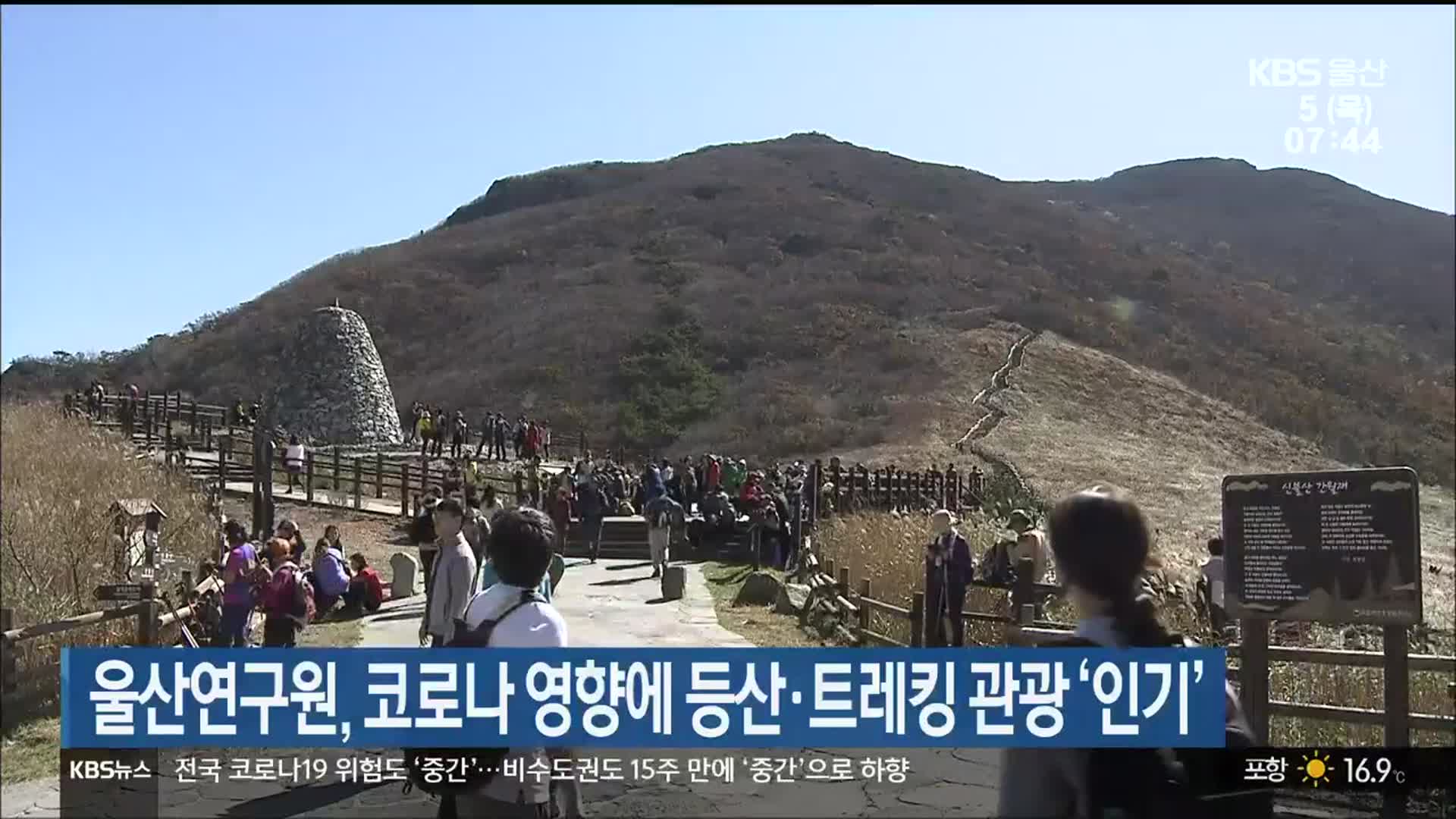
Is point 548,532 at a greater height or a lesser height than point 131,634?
greater

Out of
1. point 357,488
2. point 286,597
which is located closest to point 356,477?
point 357,488

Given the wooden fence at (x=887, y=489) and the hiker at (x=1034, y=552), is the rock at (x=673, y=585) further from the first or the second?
the wooden fence at (x=887, y=489)

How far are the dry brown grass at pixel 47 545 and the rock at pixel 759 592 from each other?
5.41 metres

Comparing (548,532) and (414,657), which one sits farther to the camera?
(414,657)

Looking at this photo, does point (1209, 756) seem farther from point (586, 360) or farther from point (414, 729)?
point (586, 360)

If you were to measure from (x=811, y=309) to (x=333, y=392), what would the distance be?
18.7 m

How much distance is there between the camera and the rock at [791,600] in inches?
459

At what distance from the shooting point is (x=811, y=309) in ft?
117

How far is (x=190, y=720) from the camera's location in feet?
16.8

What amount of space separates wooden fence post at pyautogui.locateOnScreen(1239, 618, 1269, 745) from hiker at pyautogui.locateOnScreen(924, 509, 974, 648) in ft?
8.35

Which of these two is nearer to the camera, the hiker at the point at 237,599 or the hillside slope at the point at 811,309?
the hiker at the point at 237,599

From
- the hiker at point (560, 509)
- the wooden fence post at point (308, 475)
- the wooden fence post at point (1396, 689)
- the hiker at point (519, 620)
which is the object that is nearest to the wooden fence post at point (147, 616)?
the hiker at point (519, 620)

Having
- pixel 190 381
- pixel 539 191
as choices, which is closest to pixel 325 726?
pixel 190 381

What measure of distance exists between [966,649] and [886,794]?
36.4 inches
